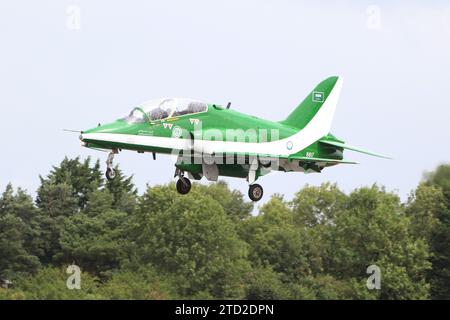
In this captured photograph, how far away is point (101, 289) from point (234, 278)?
15.4 m

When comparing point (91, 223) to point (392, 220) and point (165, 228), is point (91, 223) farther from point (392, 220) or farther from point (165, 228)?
point (392, 220)

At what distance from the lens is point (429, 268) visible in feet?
297

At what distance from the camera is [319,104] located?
2391 inches

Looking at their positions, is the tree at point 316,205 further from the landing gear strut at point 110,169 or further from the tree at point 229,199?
the landing gear strut at point 110,169

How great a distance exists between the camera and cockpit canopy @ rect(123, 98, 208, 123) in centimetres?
5372

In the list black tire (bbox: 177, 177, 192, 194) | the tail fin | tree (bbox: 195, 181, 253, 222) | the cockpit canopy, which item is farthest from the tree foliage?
the cockpit canopy

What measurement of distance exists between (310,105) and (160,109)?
8.92 m

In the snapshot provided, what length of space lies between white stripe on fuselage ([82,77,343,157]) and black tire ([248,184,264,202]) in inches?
56.3

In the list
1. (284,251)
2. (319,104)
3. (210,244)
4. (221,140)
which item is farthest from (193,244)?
(221,140)

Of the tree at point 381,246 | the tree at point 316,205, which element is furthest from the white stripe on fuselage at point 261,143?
the tree at point 316,205

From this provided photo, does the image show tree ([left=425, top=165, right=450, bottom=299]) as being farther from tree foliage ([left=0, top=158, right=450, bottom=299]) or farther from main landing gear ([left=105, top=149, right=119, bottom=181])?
main landing gear ([left=105, top=149, right=119, bottom=181])

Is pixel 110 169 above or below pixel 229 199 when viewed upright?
below

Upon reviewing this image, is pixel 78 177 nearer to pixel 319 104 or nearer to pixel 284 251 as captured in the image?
pixel 284 251

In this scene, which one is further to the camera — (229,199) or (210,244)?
(229,199)
